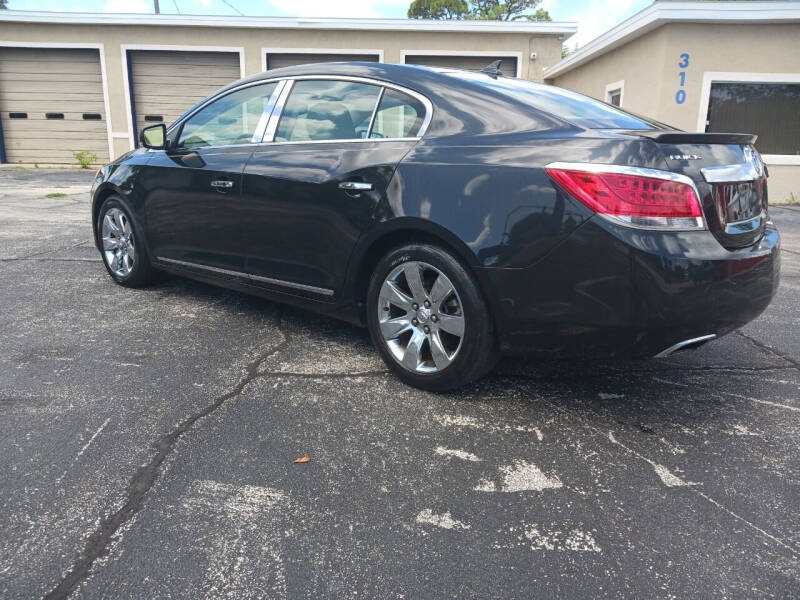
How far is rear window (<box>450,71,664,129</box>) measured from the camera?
9.48 ft

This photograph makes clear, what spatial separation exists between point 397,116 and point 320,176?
512 mm

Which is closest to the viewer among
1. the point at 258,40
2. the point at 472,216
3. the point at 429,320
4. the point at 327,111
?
the point at 472,216

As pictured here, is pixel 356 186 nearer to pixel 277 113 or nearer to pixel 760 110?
pixel 277 113

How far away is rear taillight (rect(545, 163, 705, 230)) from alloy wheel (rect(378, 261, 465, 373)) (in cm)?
77

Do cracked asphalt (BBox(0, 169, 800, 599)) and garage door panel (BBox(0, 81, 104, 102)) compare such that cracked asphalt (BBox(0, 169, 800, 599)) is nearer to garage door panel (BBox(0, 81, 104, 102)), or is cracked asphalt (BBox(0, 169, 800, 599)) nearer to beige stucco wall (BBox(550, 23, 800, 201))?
beige stucco wall (BBox(550, 23, 800, 201))

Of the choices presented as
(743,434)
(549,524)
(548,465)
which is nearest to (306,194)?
(548,465)

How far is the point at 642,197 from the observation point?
2.36 m

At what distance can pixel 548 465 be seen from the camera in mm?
2426

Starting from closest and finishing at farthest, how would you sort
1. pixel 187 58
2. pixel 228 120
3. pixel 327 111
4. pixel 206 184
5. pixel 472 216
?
pixel 472 216 < pixel 327 111 < pixel 206 184 < pixel 228 120 < pixel 187 58

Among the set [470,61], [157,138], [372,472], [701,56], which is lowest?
[372,472]

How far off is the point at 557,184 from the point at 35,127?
19944 millimetres

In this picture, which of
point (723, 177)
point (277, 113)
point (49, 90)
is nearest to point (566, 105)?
point (723, 177)

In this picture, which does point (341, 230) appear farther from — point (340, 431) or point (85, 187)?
point (85, 187)

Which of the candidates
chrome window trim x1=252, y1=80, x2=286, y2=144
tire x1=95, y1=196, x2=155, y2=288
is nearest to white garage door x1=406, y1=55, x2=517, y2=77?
tire x1=95, y1=196, x2=155, y2=288
